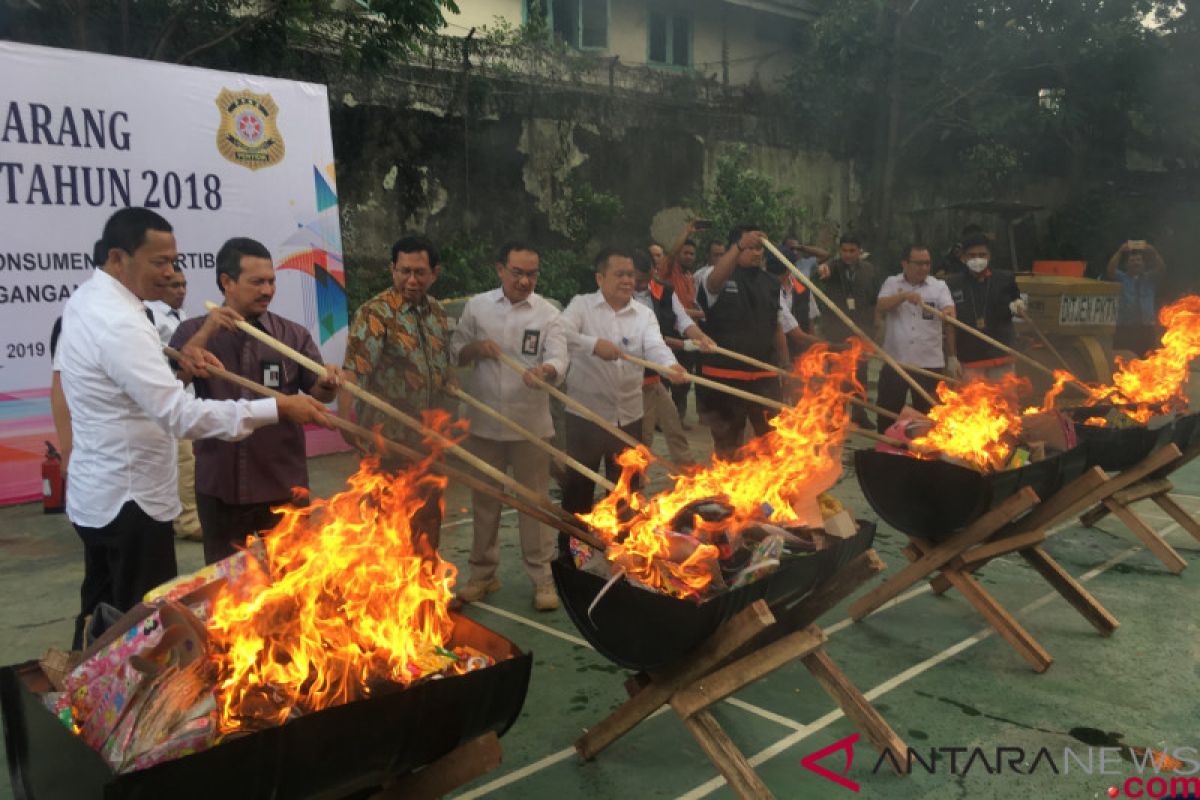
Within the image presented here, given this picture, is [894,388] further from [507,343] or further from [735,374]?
[507,343]

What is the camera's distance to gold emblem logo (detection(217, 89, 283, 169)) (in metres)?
8.05

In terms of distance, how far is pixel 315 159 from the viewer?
8656 millimetres

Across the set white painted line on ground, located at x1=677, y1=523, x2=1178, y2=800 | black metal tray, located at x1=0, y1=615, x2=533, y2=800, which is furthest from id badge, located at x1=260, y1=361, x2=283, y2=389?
white painted line on ground, located at x1=677, y1=523, x2=1178, y2=800

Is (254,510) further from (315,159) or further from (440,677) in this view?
(315,159)

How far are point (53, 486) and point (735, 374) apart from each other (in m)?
5.37

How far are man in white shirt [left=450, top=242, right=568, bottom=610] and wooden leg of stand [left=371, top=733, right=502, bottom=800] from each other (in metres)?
2.69

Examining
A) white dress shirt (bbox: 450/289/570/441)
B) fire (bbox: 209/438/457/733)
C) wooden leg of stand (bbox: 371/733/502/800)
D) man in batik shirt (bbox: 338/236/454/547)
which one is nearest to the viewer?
fire (bbox: 209/438/457/733)

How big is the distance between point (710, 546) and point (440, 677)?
3.83 ft

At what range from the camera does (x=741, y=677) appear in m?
3.54

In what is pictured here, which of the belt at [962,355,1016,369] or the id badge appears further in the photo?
the belt at [962,355,1016,369]

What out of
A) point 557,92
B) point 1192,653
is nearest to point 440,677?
point 1192,653

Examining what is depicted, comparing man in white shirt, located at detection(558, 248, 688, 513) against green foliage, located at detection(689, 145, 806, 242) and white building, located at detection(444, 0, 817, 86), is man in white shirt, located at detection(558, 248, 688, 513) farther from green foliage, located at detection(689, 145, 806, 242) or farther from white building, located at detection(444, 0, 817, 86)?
white building, located at detection(444, 0, 817, 86)

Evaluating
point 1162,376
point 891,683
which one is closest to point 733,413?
point 891,683

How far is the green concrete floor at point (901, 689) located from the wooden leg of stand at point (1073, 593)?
87 millimetres
